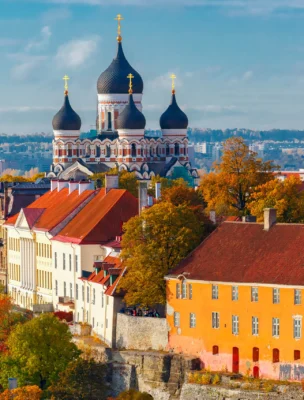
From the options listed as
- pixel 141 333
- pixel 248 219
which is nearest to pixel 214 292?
pixel 141 333

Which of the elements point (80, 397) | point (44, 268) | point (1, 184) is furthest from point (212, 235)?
point (1, 184)

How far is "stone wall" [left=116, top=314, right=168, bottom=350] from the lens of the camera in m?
89.2

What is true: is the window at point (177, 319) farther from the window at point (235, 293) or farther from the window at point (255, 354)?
the window at point (255, 354)

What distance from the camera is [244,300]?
8488 centimetres

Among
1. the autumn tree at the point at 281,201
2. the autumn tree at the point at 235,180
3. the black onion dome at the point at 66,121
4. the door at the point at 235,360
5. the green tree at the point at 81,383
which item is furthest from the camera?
the black onion dome at the point at 66,121

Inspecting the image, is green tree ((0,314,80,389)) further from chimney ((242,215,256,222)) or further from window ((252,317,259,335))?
window ((252,317,259,335))

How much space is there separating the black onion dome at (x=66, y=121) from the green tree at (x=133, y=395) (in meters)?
107

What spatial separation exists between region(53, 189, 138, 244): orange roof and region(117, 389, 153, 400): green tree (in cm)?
Answer: 1704

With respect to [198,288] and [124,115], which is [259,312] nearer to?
[198,288]

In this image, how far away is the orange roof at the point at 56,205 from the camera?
112438 mm

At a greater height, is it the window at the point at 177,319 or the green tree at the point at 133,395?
the window at the point at 177,319

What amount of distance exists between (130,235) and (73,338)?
278 inches

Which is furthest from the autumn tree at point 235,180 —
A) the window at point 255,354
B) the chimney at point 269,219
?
the window at point 255,354

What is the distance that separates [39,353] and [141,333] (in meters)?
5.44
